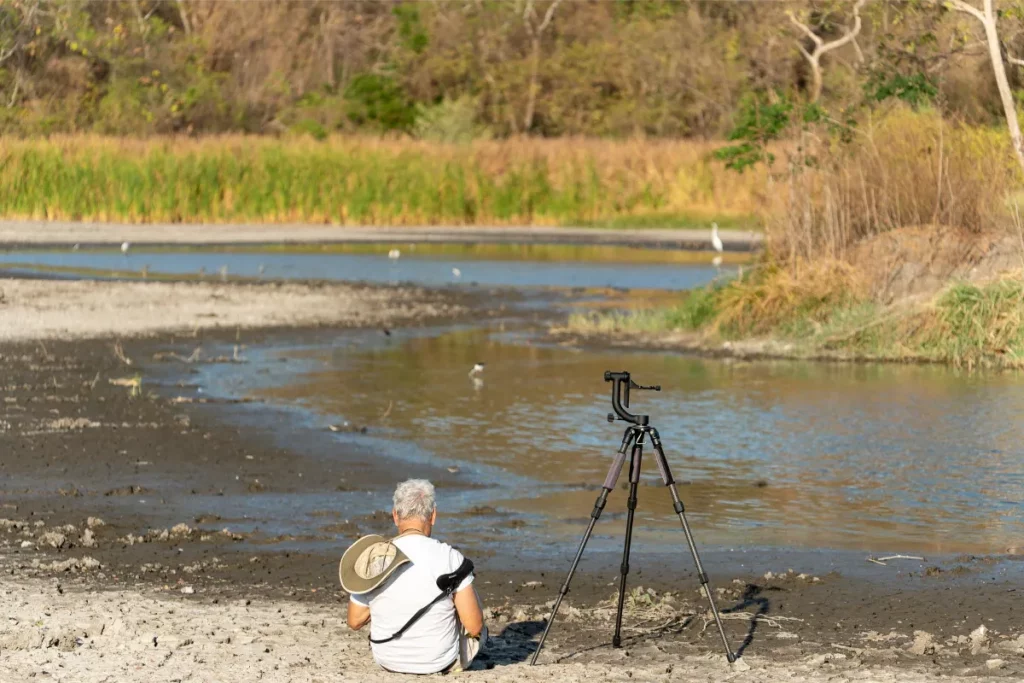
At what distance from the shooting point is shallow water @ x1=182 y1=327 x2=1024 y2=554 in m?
10.8

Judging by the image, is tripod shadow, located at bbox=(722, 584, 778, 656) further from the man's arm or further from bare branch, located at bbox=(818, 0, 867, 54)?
bare branch, located at bbox=(818, 0, 867, 54)

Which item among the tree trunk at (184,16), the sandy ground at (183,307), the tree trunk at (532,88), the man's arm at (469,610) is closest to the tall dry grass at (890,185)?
the sandy ground at (183,307)

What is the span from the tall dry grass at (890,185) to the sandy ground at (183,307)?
18.8 ft

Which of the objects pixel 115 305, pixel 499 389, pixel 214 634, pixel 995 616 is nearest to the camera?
pixel 214 634

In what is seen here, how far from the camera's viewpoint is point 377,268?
32.9m

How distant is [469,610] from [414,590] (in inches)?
9.9

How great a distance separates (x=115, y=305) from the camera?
24.2 metres

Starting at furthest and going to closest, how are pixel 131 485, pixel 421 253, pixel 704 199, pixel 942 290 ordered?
pixel 704 199, pixel 421 253, pixel 942 290, pixel 131 485

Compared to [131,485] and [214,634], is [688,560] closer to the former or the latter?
[214,634]

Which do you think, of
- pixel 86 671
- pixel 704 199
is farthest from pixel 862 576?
pixel 704 199

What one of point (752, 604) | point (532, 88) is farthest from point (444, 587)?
point (532, 88)

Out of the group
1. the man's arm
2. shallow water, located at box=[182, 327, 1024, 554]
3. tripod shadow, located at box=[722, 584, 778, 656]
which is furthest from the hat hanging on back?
shallow water, located at box=[182, 327, 1024, 554]

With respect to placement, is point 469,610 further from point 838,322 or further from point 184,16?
point 184,16

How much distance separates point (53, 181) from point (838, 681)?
36550mm
